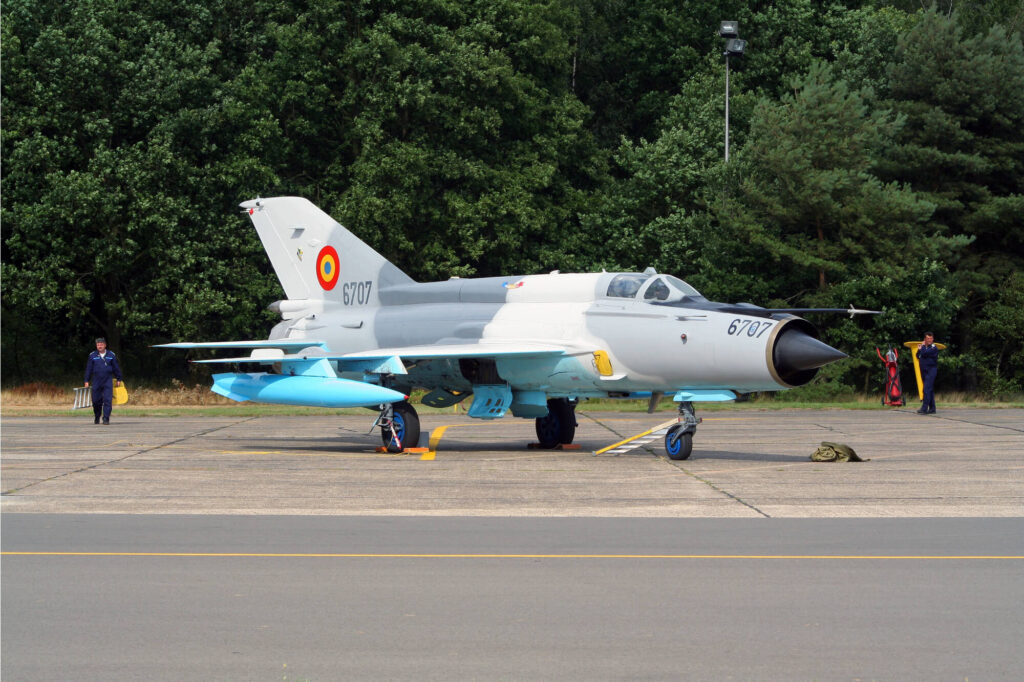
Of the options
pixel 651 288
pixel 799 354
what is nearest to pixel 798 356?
pixel 799 354

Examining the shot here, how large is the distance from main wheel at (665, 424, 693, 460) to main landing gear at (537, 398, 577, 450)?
2.95 m

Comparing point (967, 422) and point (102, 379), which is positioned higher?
point (102, 379)

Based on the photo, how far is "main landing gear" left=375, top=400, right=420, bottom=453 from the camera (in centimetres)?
1922

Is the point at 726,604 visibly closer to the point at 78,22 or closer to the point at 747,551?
the point at 747,551

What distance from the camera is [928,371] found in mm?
29453

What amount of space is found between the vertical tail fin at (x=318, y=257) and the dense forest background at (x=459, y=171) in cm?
1473

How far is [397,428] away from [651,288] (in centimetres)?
465

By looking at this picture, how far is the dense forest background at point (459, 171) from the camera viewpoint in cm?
3788

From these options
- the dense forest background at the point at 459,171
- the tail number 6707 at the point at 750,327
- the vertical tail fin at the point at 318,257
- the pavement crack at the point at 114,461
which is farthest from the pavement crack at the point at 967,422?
the pavement crack at the point at 114,461

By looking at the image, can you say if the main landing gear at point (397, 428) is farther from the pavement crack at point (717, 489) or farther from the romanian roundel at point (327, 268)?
the pavement crack at point (717, 489)

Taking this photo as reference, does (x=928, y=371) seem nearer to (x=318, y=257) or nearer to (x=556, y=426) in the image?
(x=556, y=426)

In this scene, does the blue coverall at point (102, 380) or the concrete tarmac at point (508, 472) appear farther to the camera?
the blue coverall at point (102, 380)

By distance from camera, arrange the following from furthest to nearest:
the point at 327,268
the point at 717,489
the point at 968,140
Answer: the point at 968,140 → the point at 327,268 → the point at 717,489

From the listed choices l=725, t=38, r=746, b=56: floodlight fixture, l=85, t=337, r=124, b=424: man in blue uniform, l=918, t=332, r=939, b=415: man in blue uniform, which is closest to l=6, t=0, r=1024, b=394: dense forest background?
l=725, t=38, r=746, b=56: floodlight fixture
